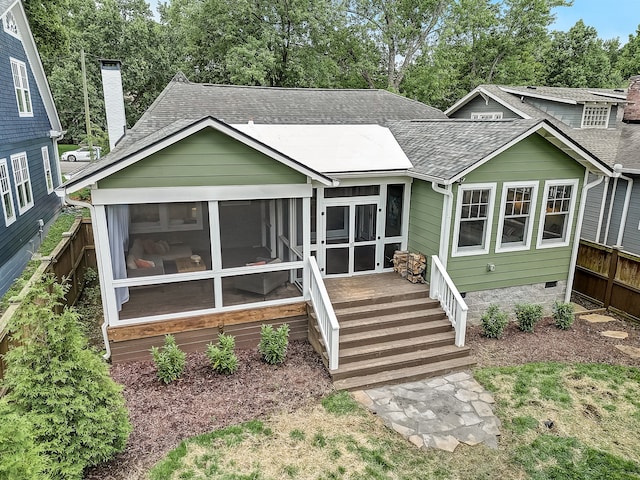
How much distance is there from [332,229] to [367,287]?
154 cm

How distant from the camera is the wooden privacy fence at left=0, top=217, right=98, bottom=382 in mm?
7709

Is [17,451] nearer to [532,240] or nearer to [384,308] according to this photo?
[384,308]

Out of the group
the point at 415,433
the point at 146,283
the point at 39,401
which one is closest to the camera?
the point at 39,401

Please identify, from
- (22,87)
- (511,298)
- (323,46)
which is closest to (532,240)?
(511,298)

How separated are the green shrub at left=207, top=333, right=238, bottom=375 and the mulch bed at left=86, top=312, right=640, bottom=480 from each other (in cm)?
14

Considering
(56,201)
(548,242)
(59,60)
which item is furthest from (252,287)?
(59,60)

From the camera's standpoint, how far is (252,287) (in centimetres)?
859

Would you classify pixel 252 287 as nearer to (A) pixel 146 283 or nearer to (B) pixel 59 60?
(A) pixel 146 283

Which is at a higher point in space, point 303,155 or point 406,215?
point 303,155

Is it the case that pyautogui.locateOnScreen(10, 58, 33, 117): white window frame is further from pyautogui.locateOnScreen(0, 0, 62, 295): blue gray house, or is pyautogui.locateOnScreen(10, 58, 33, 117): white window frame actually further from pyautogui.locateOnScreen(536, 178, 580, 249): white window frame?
pyautogui.locateOnScreen(536, 178, 580, 249): white window frame

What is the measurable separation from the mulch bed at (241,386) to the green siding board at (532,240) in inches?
46.3

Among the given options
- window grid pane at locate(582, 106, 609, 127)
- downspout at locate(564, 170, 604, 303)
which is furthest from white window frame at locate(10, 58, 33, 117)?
window grid pane at locate(582, 106, 609, 127)

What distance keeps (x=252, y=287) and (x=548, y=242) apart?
6898 mm

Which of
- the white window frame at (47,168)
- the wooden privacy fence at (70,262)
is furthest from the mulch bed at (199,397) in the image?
the white window frame at (47,168)
